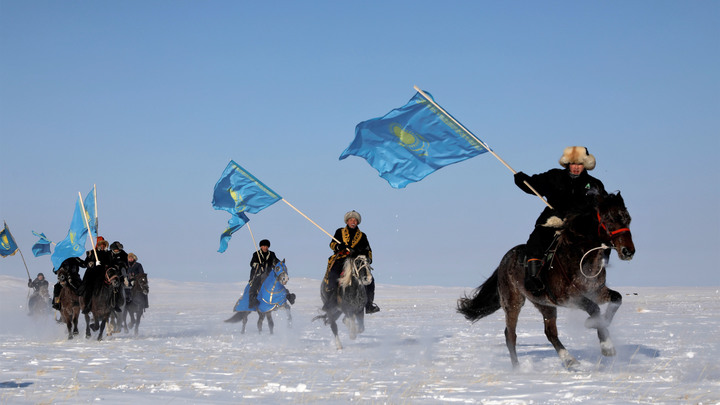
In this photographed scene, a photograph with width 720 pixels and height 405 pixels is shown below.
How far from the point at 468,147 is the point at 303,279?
7941cm

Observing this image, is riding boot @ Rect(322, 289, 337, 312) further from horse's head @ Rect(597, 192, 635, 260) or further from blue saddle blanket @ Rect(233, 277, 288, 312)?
horse's head @ Rect(597, 192, 635, 260)

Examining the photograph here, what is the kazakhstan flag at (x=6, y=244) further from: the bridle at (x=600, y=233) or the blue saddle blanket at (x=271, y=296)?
the bridle at (x=600, y=233)

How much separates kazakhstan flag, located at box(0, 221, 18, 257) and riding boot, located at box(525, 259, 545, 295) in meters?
20.0

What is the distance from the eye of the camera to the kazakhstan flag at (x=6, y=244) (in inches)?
991

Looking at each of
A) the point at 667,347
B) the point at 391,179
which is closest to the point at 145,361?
the point at 391,179

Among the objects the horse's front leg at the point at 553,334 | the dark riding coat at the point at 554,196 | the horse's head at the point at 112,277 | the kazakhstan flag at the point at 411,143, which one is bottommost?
the horse's front leg at the point at 553,334

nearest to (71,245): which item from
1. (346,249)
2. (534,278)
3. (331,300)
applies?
(331,300)

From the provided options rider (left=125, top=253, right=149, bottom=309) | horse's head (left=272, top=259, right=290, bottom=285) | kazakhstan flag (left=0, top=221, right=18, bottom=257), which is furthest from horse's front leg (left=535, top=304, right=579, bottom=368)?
kazakhstan flag (left=0, top=221, right=18, bottom=257)

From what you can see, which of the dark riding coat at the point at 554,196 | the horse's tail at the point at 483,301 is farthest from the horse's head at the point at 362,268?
the dark riding coat at the point at 554,196

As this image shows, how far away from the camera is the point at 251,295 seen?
18.7 meters

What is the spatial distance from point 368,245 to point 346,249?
444 millimetres

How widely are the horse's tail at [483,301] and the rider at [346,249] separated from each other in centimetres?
233

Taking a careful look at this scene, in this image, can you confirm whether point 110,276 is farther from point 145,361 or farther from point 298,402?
point 298,402

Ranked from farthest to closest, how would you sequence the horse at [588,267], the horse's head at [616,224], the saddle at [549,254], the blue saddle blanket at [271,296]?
the blue saddle blanket at [271,296]
the saddle at [549,254]
the horse at [588,267]
the horse's head at [616,224]
